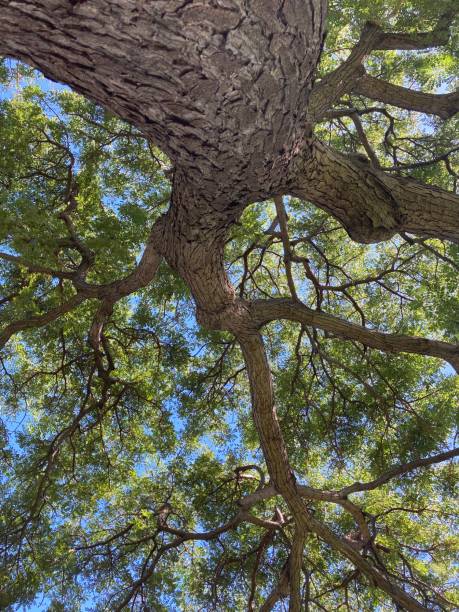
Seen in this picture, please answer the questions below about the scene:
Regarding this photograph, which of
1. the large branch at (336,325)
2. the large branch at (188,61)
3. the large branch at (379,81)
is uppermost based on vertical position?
the large branch at (379,81)

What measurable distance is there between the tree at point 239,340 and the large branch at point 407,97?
0.02 metres

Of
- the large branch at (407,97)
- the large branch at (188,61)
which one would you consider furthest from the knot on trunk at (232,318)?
the large branch at (407,97)

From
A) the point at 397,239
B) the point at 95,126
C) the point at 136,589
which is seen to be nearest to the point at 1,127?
the point at 95,126

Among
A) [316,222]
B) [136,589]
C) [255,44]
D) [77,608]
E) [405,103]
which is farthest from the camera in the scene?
[316,222]

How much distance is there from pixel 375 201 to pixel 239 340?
5.60ft

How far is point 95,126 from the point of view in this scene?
20.8ft

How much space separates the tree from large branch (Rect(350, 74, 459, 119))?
0.02 m

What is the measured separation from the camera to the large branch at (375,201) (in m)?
3.49

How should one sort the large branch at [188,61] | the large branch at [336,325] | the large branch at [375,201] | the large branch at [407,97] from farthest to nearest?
the large branch at [407,97]
the large branch at [336,325]
the large branch at [375,201]
the large branch at [188,61]

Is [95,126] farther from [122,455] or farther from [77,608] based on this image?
[77,608]

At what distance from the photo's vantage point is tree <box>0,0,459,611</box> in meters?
3.65

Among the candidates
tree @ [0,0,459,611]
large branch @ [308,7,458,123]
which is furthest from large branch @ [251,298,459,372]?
large branch @ [308,7,458,123]

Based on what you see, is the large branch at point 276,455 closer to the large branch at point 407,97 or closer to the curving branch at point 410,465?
the curving branch at point 410,465

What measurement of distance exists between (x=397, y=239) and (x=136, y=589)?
229 inches
